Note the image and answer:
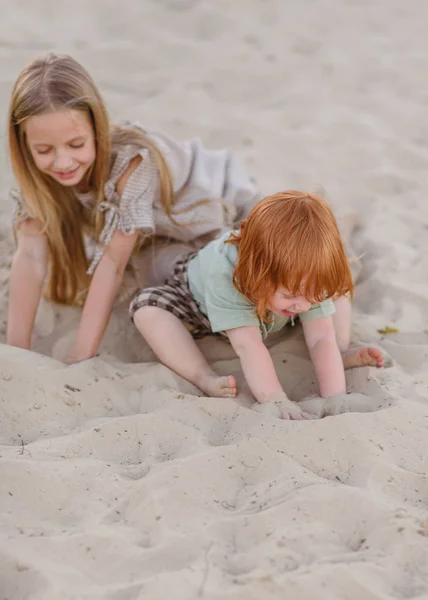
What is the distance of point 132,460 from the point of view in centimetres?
191

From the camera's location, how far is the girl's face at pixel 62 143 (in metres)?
2.37

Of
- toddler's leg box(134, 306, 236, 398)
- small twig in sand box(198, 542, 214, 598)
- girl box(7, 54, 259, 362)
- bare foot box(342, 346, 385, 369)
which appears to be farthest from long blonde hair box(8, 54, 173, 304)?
Result: small twig in sand box(198, 542, 214, 598)

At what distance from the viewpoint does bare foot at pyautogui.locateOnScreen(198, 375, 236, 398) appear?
2.24m

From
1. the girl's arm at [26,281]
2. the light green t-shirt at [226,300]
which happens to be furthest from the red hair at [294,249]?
the girl's arm at [26,281]

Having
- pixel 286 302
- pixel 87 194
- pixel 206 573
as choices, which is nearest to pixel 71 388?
pixel 286 302

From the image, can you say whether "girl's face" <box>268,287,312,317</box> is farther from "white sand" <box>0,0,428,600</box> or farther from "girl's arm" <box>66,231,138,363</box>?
"girl's arm" <box>66,231,138,363</box>

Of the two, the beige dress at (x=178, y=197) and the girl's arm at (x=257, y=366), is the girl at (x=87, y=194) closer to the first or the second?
the beige dress at (x=178, y=197)

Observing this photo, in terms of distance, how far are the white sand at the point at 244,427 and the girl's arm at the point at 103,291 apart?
0.12m

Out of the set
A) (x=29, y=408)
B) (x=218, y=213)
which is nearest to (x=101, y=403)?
(x=29, y=408)

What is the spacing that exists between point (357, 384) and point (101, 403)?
80cm

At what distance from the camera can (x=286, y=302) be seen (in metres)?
2.08

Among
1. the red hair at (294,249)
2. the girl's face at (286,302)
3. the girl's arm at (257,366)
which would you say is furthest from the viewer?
the girl's arm at (257,366)

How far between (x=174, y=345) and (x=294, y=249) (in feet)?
2.11

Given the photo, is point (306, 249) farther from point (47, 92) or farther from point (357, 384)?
point (47, 92)
